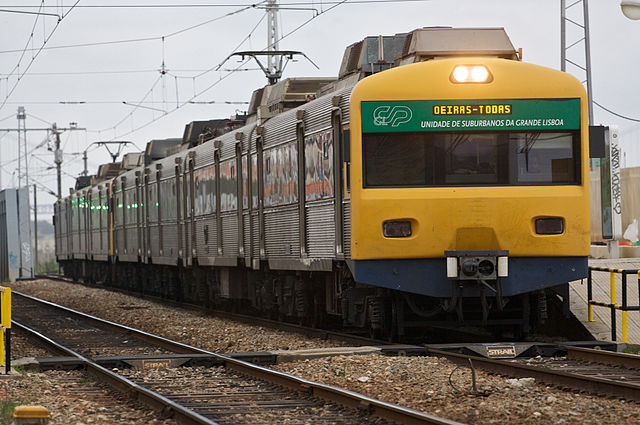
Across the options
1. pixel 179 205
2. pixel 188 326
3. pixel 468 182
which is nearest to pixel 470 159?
pixel 468 182

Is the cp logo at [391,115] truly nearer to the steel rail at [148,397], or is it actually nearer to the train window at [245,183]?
the steel rail at [148,397]

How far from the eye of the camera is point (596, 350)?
11453 mm

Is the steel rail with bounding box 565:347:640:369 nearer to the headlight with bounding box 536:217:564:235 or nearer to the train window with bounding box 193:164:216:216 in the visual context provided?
the headlight with bounding box 536:217:564:235

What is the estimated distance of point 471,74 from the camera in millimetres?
13008

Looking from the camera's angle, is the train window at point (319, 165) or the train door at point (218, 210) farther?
the train door at point (218, 210)

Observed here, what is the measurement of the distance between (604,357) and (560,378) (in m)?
1.66

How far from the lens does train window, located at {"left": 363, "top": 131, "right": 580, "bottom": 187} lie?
1277 centimetres

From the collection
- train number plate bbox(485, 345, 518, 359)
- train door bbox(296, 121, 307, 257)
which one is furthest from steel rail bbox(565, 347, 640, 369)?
train door bbox(296, 121, 307, 257)

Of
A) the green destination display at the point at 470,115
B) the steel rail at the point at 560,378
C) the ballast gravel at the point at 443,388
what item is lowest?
the ballast gravel at the point at 443,388

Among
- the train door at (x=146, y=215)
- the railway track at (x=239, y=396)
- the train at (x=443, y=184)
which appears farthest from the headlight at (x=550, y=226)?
the train door at (x=146, y=215)

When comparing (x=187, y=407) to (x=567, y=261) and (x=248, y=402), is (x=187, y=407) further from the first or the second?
(x=567, y=261)

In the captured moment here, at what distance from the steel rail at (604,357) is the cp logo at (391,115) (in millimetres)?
2923

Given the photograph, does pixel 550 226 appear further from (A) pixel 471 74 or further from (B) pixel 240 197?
(B) pixel 240 197

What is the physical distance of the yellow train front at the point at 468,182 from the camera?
12656 mm
